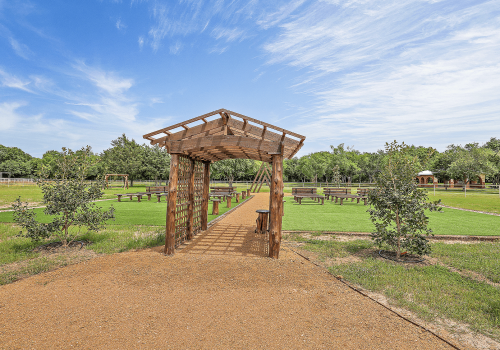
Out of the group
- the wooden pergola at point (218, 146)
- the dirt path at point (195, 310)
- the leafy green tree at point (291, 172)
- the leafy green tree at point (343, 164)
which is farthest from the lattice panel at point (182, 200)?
the leafy green tree at point (291, 172)

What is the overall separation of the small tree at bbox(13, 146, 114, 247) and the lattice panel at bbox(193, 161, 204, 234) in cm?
251

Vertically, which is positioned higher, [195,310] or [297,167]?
[297,167]

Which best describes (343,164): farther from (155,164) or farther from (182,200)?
(182,200)

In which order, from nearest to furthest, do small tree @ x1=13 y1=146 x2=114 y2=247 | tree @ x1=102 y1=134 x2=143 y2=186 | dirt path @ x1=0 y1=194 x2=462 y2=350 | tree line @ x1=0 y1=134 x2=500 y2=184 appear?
1. dirt path @ x1=0 y1=194 x2=462 y2=350
2. small tree @ x1=13 y1=146 x2=114 y2=247
3. tree line @ x1=0 y1=134 x2=500 y2=184
4. tree @ x1=102 y1=134 x2=143 y2=186

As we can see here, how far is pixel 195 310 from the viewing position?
355cm

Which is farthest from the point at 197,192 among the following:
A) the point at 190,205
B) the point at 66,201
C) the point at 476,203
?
the point at 476,203

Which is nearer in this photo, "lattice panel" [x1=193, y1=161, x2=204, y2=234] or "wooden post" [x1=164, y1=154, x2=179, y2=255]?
"wooden post" [x1=164, y1=154, x2=179, y2=255]

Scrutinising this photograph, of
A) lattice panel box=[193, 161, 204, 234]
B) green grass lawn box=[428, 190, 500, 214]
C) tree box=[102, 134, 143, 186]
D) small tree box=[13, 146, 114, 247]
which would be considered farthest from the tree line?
small tree box=[13, 146, 114, 247]

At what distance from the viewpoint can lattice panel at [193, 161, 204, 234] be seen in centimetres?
832

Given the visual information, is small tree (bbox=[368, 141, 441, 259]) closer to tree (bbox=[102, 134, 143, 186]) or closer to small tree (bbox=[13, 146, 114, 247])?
small tree (bbox=[13, 146, 114, 247])

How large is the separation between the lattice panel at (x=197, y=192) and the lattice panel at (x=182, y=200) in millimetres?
550

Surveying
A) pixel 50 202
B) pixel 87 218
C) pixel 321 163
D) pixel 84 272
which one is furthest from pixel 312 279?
pixel 321 163

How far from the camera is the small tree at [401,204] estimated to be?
5.91 meters

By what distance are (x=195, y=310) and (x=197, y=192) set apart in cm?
518
